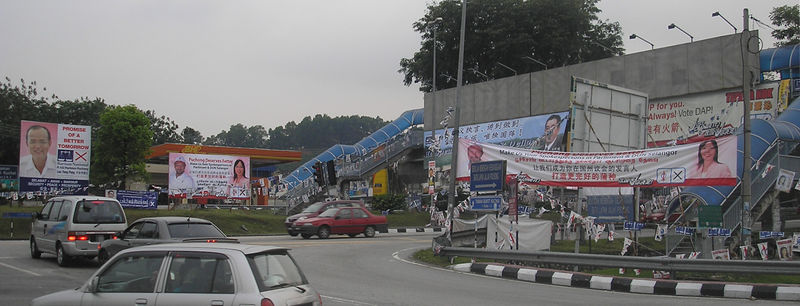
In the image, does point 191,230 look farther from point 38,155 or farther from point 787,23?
point 787,23

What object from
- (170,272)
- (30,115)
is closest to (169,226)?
(170,272)

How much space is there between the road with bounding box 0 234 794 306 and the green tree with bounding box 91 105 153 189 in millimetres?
21106

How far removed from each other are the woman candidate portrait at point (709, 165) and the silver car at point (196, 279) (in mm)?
14098

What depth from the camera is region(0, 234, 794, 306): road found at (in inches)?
480

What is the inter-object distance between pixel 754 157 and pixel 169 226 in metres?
18.7

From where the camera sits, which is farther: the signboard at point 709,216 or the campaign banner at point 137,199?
the campaign banner at point 137,199

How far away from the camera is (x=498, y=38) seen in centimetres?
6247

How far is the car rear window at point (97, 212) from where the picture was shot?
653 inches

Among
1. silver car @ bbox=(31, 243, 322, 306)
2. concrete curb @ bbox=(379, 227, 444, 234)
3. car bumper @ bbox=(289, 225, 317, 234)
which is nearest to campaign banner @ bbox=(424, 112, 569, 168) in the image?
concrete curb @ bbox=(379, 227, 444, 234)

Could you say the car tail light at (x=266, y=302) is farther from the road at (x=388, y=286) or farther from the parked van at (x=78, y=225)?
the parked van at (x=78, y=225)

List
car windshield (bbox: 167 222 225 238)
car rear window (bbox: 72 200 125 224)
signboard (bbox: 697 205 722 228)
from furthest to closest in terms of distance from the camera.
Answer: signboard (bbox: 697 205 722 228), car rear window (bbox: 72 200 125 224), car windshield (bbox: 167 222 225 238)

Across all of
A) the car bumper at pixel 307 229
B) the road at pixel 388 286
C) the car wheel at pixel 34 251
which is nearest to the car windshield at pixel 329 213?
the car bumper at pixel 307 229

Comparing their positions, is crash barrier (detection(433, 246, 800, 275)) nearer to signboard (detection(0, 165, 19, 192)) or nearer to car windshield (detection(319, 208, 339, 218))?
car windshield (detection(319, 208, 339, 218))

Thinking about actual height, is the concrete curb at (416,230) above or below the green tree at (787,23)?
below
